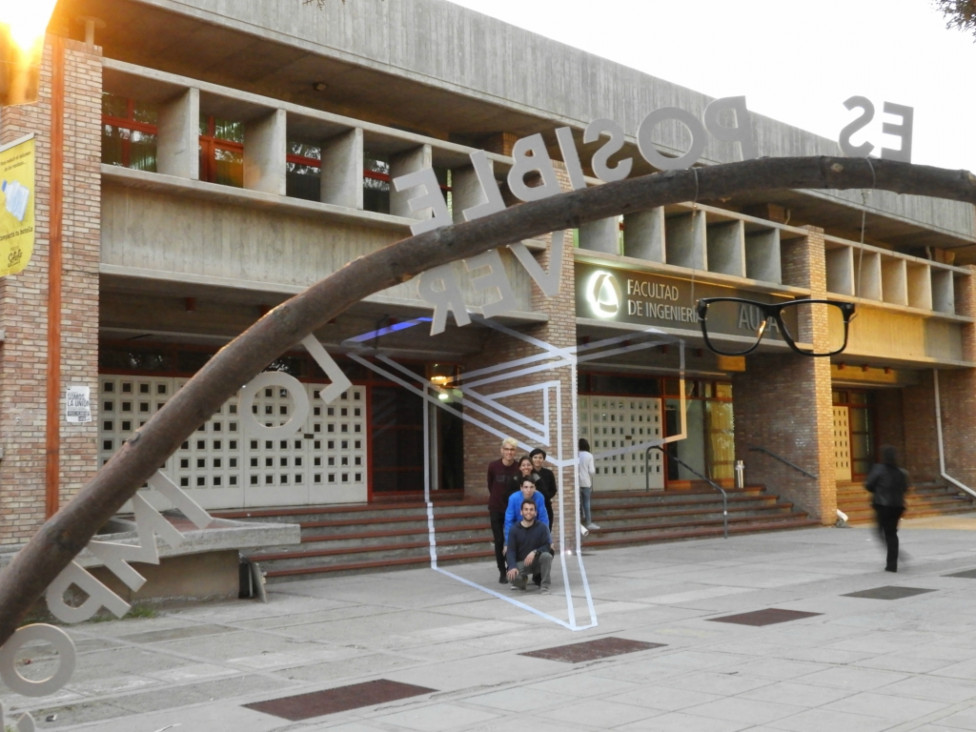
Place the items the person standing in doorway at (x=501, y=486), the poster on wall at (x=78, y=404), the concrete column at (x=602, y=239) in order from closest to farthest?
the poster on wall at (x=78, y=404), the person standing in doorway at (x=501, y=486), the concrete column at (x=602, y=239)

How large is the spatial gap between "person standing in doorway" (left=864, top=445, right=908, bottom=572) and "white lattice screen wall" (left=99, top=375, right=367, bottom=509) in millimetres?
7978

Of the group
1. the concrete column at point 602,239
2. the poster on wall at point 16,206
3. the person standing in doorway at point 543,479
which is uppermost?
the concrete column at point 602,239

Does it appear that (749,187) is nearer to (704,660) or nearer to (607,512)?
(704,660)

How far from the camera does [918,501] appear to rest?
2798 cm

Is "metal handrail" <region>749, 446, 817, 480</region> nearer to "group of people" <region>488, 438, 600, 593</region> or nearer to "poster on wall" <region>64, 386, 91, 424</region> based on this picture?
"group of people" <region>488, 438, 600, 593</region>

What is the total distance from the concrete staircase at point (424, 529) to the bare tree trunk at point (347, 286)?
10.0 m

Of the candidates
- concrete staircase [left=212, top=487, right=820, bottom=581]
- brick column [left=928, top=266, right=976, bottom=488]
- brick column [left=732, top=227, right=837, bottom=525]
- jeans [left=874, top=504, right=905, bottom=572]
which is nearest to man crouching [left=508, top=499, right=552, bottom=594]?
concrete staircase [left=212, top=487, right=820, bottom=581]

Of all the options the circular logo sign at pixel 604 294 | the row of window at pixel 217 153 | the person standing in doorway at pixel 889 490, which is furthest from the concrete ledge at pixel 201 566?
the circular logo sign at pixel 604 294

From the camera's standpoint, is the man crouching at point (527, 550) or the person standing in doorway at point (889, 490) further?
the person standing in doorway at point (889, 490)

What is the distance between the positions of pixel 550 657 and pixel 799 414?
1655 cm

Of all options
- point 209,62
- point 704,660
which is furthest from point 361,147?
point 704,660

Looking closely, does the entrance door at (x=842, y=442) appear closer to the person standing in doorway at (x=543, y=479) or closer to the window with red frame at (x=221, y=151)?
the person standing in doorway at (x=543, y=479)

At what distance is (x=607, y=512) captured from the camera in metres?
20.7

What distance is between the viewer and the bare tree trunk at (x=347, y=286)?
334cm
